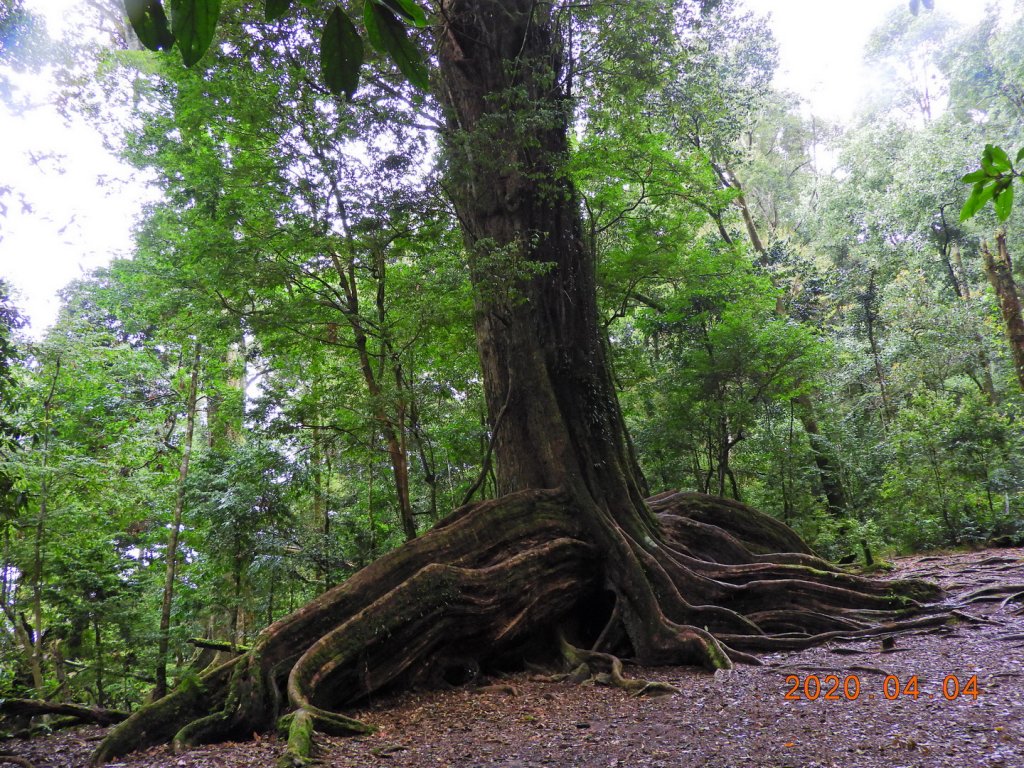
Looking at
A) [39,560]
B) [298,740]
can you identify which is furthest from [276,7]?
[39,560]

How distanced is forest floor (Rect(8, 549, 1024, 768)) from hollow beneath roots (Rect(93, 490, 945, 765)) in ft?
0.73

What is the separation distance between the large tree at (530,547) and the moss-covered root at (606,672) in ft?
0.16

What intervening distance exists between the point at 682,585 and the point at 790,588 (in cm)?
116

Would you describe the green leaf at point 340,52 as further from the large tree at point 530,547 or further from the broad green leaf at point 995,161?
the large tree at point 530,547

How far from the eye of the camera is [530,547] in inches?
222

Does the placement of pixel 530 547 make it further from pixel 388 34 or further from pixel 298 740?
pixel 388 34

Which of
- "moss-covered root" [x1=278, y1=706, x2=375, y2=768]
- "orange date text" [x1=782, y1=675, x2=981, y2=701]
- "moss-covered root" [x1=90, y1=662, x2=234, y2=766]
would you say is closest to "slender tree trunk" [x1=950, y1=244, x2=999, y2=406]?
"orange date text" [x1=782, y1=675, x2=981, y2=701]

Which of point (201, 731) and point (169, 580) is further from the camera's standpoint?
point (169, 580)

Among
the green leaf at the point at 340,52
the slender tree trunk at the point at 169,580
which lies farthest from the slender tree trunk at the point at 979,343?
the green leaf at the point at 340,52

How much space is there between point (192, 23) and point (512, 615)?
5.18 meters

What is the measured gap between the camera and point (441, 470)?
11289mm

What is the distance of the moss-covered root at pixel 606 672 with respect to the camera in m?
4.34

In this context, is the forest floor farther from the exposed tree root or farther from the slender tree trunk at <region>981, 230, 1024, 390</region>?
the slender tree trunk at <region>981, 230, 1024, 390</region>

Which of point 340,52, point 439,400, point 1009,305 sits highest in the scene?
point 1009,305
